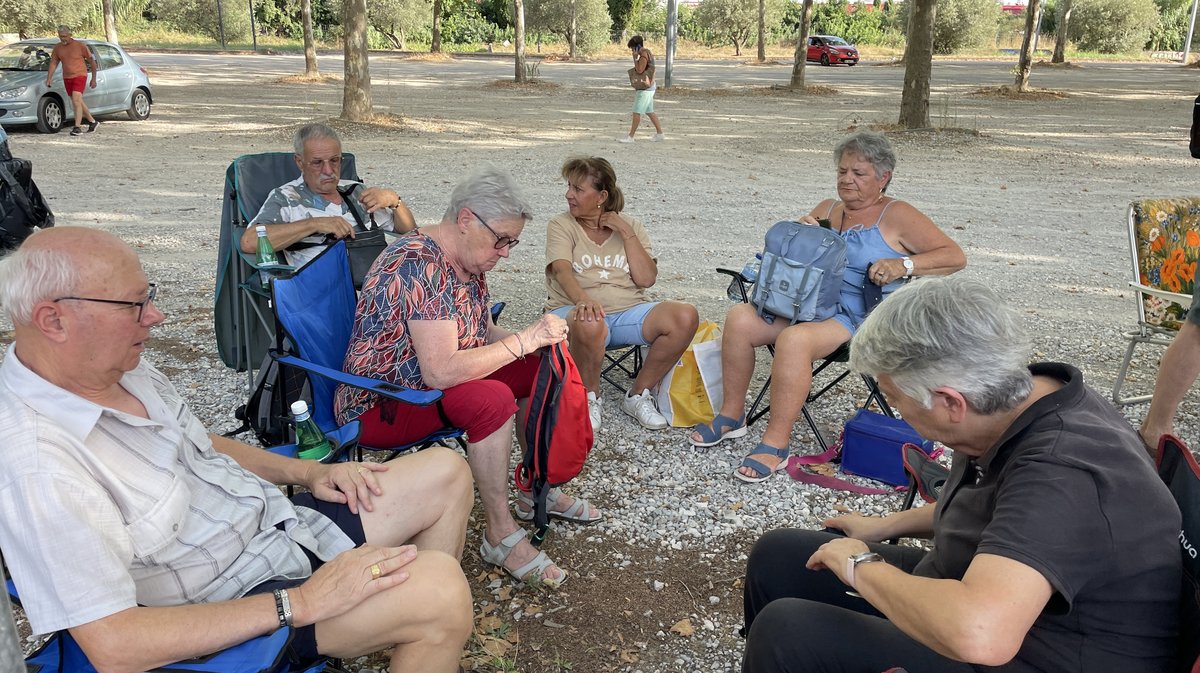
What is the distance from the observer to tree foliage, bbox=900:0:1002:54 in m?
36.5

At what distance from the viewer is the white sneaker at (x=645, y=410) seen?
3.95 m

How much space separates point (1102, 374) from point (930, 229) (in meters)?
1.52

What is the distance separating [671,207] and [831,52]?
2680cm

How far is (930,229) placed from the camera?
381cm

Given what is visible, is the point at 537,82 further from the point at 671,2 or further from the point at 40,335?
the point at 40,335

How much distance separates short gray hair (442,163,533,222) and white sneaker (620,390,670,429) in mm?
1439

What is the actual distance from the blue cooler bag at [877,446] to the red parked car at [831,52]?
3159 centimetres

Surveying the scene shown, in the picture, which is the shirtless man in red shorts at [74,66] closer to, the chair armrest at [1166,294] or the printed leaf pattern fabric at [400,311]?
the printed leaf pattern fabric at [400,311]

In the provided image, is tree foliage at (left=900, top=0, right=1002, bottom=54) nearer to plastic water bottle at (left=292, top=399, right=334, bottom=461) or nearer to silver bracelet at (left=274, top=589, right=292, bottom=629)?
plastic water bottle at (left=292, top=399, right=334, bottom=461)

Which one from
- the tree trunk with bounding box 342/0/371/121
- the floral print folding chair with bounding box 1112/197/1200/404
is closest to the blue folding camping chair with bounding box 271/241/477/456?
the floral print folding chair with bounding box 1112/197/1200/404

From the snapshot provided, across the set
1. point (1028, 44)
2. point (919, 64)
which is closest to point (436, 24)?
point (1028, 44)

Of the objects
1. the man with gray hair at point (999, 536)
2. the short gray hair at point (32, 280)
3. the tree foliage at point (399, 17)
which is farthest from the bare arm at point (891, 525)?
the tree foliage at point (399, 17)

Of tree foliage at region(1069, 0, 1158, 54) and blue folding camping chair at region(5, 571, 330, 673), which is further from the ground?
tree foliage at region(1069, 0, 1158, 54)

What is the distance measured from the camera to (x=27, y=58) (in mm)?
12664
